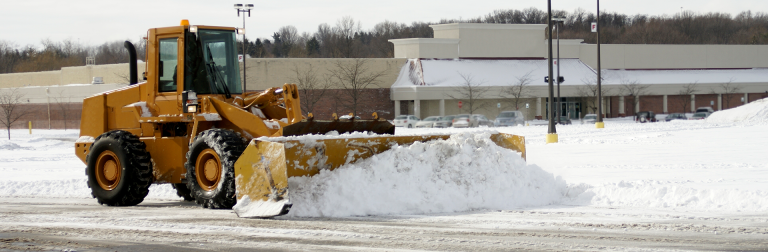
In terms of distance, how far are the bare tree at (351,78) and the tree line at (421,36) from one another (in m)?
41.8

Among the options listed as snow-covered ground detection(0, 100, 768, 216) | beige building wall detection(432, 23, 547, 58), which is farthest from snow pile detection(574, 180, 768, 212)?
beige building wall detection(432, 23, 547, 58)

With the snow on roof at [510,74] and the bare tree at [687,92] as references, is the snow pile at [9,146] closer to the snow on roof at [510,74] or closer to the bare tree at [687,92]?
the snow on roof at [510,74]

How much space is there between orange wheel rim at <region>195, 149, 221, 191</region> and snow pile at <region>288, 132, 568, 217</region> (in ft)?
4.04

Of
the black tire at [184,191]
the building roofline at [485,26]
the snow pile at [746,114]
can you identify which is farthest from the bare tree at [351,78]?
the black tire at [184,191]

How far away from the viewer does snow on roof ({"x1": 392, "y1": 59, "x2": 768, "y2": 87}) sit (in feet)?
202

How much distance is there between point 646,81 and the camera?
6781 centimetres

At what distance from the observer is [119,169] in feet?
36.4

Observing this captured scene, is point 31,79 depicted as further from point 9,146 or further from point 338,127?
point 338,127

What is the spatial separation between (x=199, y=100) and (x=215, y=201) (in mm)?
1725

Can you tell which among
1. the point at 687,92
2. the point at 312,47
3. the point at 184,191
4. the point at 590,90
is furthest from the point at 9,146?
the point at 312,47

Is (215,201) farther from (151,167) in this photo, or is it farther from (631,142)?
(631,142)

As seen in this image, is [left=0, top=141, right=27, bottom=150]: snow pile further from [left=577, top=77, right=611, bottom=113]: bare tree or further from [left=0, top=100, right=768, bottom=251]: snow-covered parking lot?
[left=577, top=77, right=611, bottom=113]: bare tree

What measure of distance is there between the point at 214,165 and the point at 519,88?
52.8 meters

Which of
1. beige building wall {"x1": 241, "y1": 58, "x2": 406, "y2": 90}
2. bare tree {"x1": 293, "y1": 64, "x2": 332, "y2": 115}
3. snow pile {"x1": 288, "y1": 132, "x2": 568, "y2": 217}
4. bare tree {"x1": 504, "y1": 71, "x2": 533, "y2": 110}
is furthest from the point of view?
bare tree {"x1": 504, "y1": 71, "x2": 533, "y2": 110}
